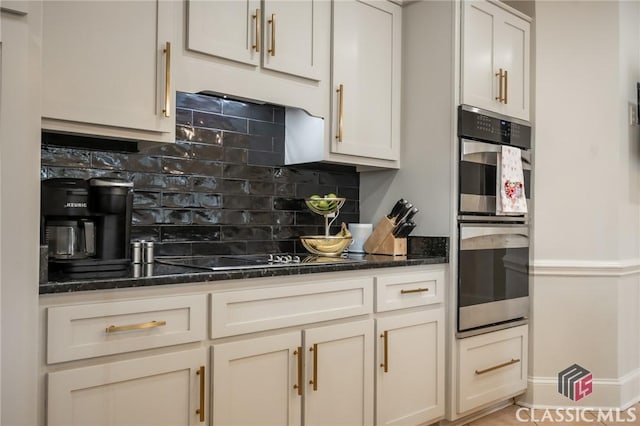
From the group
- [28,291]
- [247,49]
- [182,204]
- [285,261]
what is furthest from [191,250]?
[28,291]

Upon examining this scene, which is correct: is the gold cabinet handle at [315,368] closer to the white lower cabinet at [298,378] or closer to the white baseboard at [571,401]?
the white lower cabinet at [298,378]

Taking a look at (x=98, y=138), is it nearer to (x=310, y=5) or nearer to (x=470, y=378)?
(x=310, y=5)

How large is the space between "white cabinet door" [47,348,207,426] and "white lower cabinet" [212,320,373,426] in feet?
0.31

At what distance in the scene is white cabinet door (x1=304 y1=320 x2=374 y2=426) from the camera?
2174 millimetres

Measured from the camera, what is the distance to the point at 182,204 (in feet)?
8.29

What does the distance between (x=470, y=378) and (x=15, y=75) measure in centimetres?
240

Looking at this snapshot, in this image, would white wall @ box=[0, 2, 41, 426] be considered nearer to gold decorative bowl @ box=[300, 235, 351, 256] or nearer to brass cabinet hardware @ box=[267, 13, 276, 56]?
brass cabinet hardware @ box=[267, 13, 276, 56]

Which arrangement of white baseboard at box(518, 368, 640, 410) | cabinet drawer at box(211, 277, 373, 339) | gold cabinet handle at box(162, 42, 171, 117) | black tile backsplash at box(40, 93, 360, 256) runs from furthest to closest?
1. white baseboard at box(518, 368, 640, 410)
2. black tile backsplash at box(40, 93, 360, 256)
3. gold cabinet handle at box(162, 42, 171, 117)
4. cabinet drawer at box(211, 277, 373, 339)

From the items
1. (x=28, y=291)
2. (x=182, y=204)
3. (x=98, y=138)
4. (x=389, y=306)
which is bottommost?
(x=389, y=306)

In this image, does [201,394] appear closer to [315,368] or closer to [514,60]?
[315,368]

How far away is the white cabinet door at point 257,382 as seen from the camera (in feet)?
6.24

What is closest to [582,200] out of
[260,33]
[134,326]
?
[260,33]

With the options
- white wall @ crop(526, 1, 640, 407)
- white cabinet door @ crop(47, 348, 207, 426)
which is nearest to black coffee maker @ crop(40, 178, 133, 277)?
white cabinet door @ crop(47, 348, 207, 426)

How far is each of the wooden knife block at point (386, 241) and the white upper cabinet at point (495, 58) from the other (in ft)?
2.45
